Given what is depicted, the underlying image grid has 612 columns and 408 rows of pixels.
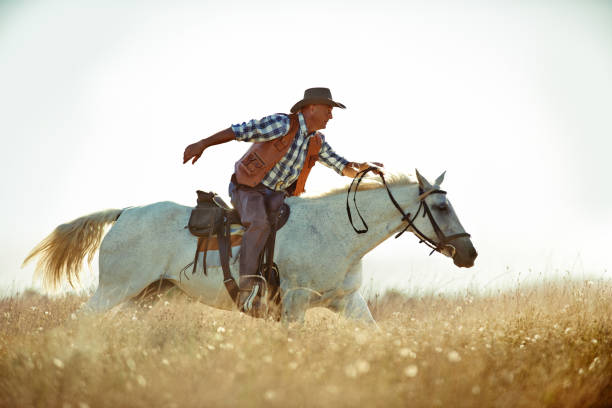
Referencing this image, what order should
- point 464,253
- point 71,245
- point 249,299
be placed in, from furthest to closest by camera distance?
point 71,245 < point 464,253 < point 249,299

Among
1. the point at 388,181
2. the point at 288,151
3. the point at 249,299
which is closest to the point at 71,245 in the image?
the point at 249,299

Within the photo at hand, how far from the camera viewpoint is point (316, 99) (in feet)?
19.8

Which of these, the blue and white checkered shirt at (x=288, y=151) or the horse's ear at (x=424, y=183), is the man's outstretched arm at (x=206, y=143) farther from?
the horse's ear at (x=424, y=183)

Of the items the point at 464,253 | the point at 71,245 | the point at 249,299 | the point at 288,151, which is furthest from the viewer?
the point at 71,245

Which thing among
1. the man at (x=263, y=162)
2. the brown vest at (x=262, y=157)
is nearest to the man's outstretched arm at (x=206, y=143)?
the man at (x=263, y=162)

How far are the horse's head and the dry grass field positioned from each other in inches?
30.5

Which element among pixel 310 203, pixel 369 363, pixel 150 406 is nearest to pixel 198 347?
pixel 150 406

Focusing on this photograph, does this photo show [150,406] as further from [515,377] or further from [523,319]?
[523,319]

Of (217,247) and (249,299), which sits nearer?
(249,299)

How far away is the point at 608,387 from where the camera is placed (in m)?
4.30

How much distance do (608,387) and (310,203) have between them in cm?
338

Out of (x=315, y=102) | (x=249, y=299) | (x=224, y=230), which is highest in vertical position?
(x=315, y=102)

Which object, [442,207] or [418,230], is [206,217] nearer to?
[418,230]

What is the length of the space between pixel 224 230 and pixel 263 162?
3.00 ft
